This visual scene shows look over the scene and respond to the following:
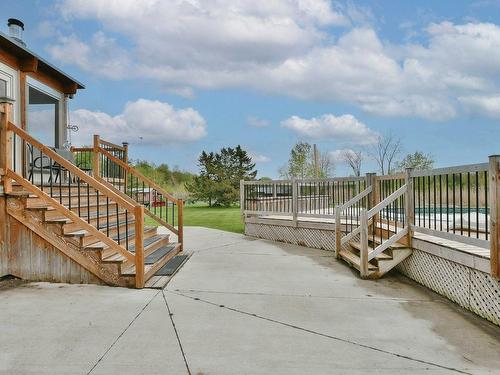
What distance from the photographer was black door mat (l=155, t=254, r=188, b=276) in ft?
16.6

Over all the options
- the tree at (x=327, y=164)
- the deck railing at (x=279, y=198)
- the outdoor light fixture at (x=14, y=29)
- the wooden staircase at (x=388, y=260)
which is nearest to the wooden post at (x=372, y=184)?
the wooden staircase at (x=388, y=260)

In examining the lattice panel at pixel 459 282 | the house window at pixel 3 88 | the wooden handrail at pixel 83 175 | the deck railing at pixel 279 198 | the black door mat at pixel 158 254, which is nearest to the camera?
the lattice panel at pixel 459 282

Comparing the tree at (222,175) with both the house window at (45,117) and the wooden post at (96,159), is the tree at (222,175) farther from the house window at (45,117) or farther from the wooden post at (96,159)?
the wooden post at (96,159)

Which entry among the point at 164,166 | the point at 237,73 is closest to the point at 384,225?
the point at 237,73

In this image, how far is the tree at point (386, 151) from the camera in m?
25.3

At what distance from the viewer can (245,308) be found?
360cm

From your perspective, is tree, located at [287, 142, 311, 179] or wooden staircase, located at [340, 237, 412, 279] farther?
tree, located at [287, 142, 311, 179]

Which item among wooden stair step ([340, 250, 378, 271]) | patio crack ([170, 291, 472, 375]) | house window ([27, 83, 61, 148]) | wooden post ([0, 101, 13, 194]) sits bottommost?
patio crack ([170, 291, 472, 375])

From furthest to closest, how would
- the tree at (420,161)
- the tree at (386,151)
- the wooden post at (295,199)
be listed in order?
the tree at (386,151)
the tree at (420,161)
the wooden post at (295,199)

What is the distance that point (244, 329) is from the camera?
301 centimetres

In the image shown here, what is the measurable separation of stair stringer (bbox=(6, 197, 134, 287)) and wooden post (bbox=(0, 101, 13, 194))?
0.73ft

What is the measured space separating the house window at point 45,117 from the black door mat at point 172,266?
414 cm

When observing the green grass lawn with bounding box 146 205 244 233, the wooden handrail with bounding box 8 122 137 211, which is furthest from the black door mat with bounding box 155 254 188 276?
the green grass lawn with bounding box 146 205 244 233

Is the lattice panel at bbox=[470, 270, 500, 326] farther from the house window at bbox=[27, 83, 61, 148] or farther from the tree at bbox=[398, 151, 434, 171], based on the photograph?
the tree at bbox=[398, 151, 434, 171]
